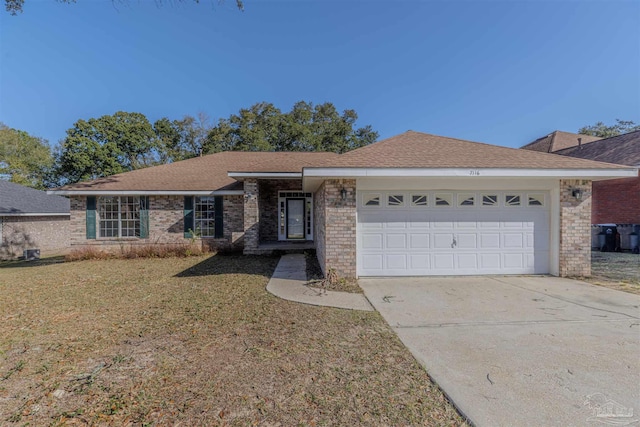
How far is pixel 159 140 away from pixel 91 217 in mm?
19810

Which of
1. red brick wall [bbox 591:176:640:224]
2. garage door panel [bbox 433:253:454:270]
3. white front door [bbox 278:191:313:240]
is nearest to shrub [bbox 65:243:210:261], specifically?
white front door [bbox 278:191:313:240]

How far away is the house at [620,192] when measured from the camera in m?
12.6

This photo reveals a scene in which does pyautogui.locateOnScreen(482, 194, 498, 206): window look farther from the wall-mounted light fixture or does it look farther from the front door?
the front door

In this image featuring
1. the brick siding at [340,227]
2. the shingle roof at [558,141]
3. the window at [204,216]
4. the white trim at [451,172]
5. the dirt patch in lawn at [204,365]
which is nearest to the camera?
the dirt patch in lawn at [204,365]

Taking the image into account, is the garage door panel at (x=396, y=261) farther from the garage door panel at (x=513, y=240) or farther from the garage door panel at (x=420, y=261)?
the garage door panel at (x=513, y=240)

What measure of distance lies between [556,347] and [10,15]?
12.8 metres

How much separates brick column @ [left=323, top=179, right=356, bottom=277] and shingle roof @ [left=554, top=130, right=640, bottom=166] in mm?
14114

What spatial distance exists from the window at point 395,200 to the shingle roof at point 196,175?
14.4ft

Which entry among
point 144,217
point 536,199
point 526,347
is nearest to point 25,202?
point 144,217

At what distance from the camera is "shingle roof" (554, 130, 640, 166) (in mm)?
13055

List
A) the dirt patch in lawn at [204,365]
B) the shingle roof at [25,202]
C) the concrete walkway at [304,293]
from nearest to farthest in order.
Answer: the dirt patch in lawn at [204,365] < the concrete walkway at [304,293] < the shingle roof at [25,202]

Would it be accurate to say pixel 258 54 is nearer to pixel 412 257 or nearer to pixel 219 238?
pixel 219 238

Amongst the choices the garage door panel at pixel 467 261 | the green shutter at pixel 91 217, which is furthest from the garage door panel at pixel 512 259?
the green shutter at pixel 91 217

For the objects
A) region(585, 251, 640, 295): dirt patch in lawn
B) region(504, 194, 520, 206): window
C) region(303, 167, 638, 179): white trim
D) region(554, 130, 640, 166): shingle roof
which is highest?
A: region(554, 130, 640, 166): shingle roof
